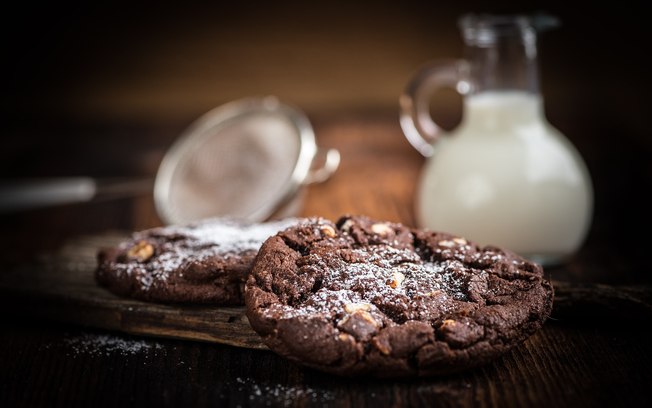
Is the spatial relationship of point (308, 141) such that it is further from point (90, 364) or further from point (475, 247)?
point (90, 364)

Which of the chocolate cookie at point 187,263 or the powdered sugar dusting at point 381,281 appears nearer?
the powdered sugar dusting at point 381,281

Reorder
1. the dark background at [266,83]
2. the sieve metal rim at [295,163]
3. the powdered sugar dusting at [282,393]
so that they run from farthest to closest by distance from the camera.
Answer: the dark background at [266,83]
the sieve metal rim at [295,163]
the powdered sugar dusting at [282,393]

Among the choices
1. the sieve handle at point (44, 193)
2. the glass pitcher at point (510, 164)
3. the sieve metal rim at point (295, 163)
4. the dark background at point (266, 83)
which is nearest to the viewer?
the glass pitcher at point (510, 164)

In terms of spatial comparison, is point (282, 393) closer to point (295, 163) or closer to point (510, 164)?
point (510, 164)

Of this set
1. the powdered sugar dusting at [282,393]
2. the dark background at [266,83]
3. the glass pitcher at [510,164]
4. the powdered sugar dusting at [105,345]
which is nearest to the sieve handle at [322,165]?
the dark background at [266,83]

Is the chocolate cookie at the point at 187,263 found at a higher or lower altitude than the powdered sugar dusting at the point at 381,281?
lower

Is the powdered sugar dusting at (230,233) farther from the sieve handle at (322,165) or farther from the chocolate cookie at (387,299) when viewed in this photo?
the sieve handle at (322,165)

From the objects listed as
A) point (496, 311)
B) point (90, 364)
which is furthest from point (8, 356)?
point (496, 311)

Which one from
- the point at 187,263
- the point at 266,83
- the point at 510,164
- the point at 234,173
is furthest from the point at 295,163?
the point at 266,83
